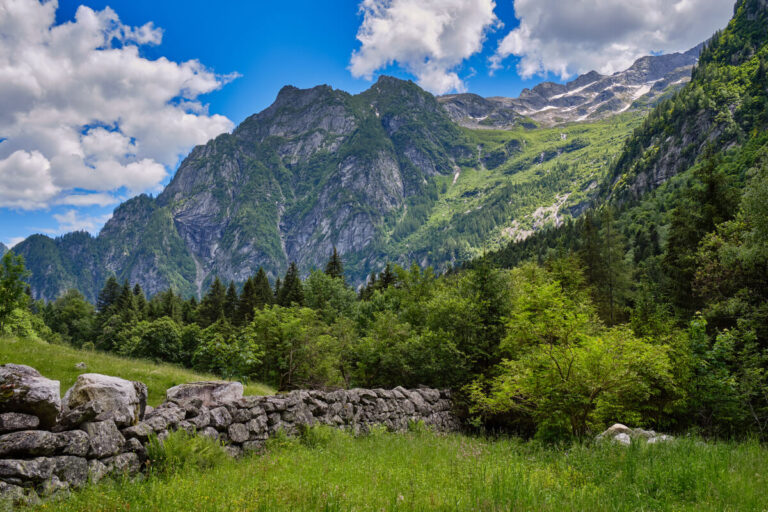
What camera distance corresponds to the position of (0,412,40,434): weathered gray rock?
15.5ft

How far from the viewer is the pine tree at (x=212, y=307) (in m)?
66.0

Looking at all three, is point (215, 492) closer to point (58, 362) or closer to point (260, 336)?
→ point (58, 362)

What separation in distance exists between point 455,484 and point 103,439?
562cm

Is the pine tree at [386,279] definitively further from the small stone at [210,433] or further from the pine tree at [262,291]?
the small stone at [210,433]

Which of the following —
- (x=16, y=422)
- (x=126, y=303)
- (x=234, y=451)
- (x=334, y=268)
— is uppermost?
(x=334, y=268)

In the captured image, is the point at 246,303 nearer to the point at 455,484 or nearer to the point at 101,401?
the point at 101,401

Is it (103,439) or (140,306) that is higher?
(140,306)

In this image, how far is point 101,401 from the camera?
228 inches

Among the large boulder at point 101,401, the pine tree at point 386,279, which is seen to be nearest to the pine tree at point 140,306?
the pine tree at point 386,279

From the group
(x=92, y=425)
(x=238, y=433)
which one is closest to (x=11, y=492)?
(x=92, y=425)

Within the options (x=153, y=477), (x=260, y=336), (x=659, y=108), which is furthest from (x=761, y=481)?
(x=659, y=108)

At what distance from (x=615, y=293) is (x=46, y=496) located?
2081 inches

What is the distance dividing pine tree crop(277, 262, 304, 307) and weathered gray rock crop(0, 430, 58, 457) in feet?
164

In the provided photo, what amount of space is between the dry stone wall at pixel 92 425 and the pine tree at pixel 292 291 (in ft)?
153
